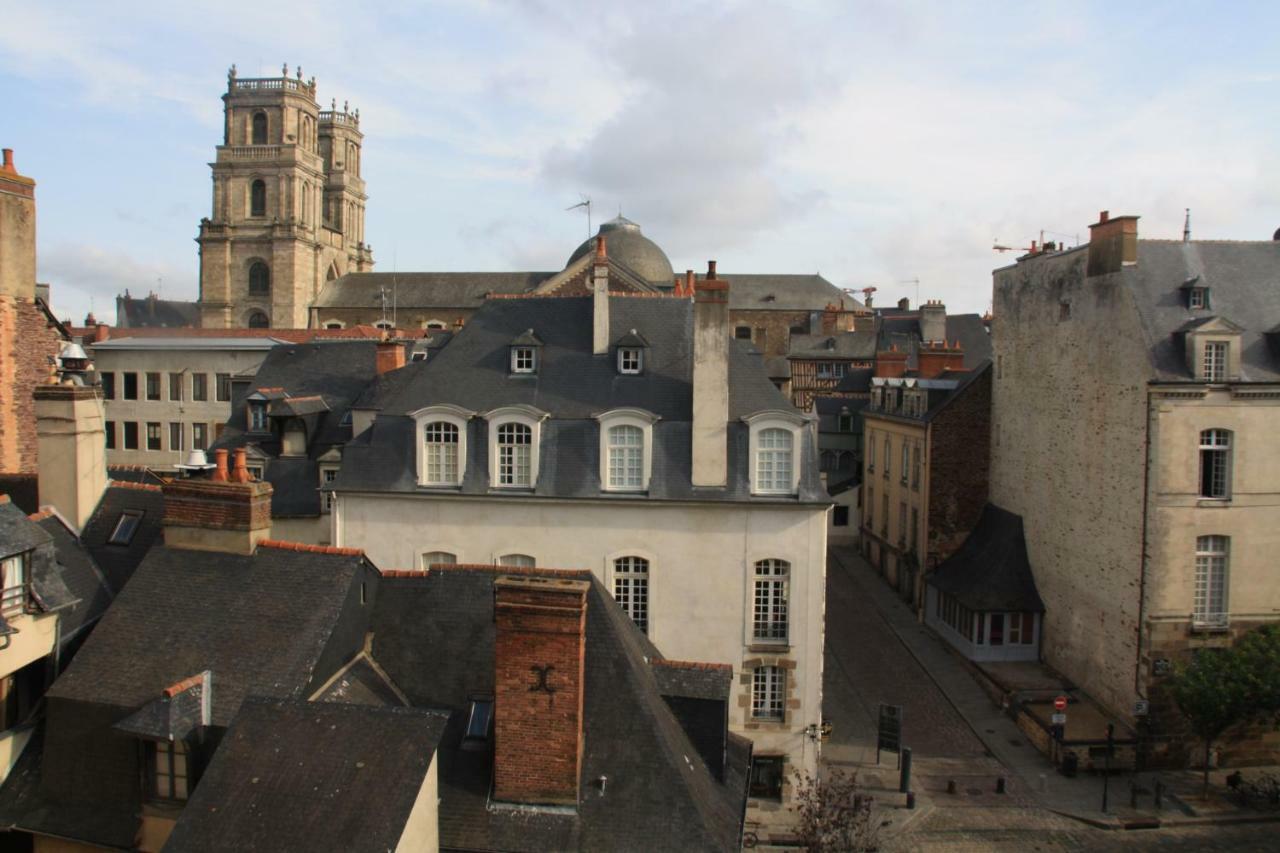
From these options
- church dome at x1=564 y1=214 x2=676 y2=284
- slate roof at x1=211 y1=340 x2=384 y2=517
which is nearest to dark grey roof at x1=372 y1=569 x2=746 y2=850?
slate roof at x1=211 y1=340 x2=384 y2=517

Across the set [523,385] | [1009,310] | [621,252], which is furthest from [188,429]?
[1009,310]

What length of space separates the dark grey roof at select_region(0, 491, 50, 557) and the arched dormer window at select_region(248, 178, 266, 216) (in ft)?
234

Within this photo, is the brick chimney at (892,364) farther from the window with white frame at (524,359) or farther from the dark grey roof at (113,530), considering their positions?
the dark grey roof at (113,530)

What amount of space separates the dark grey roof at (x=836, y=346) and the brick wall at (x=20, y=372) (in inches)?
1806

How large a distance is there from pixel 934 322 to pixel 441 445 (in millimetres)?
45378

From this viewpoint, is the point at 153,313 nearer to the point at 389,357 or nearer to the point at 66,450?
the point at 389,357

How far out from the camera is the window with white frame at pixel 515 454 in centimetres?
1934

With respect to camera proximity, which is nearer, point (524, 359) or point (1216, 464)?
point (524, 359)

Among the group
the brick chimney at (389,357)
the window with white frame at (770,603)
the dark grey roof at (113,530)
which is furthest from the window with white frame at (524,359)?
the brick chimney at (389,357)

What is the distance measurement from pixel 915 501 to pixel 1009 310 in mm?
7603

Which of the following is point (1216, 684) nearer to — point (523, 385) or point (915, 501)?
point (915, 501)

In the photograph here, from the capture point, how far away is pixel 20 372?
20.8 meters

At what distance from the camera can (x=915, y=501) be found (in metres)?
33.4

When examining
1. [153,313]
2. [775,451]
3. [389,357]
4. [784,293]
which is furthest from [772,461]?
[153,313]
